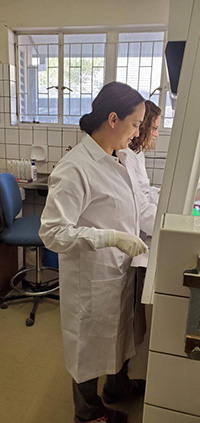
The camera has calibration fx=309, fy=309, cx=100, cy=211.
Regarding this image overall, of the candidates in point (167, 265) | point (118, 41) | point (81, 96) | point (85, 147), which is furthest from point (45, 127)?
point (167, 265)

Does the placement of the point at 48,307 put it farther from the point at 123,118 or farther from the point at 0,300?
the point at 123,118

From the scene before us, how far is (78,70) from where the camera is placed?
109 inches

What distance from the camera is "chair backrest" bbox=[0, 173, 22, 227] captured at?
79.1 inches

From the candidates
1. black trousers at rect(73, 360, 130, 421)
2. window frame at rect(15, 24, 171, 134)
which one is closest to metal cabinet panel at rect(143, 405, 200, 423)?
black trousers at rect(73, 360, 130, 421)

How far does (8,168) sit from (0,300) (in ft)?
3.83

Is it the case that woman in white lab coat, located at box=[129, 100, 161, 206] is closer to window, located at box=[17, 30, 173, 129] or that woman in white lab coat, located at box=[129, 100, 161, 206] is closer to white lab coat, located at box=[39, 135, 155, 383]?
white lab coat, located at box=[39, 135, 155, 383]

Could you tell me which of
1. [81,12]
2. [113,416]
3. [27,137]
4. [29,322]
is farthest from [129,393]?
[81,12]

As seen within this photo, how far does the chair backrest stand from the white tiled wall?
722 mm

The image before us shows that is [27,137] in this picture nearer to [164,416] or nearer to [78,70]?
[78,70]

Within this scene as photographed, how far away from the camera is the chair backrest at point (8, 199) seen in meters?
2.01

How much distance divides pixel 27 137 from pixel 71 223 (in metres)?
2.08

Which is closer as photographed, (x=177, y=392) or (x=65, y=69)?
(x=177, y=392)

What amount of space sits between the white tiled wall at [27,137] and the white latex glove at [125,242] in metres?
1.77

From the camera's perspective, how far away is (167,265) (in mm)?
548
